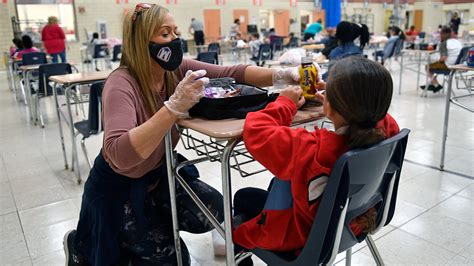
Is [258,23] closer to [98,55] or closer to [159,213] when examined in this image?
[98,55]

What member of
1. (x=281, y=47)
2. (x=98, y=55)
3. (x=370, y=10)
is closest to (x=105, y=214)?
(x=98, y=55)

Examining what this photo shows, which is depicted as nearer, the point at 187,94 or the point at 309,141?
the point at 309,141

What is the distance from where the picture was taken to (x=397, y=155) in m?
1.06

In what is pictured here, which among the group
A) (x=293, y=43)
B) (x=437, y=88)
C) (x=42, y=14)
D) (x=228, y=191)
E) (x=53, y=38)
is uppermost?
(x=42, y=14)

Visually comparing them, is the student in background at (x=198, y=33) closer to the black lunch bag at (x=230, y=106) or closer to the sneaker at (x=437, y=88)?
the sneaker at (x=437, y=88)

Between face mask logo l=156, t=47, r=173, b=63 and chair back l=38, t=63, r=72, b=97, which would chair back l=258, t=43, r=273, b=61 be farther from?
face mask logo l=156, t=47, r=173, b=63

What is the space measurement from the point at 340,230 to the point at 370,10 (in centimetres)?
2037

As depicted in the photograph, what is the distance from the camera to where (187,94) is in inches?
46.3

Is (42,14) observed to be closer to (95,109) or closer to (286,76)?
(95,109)

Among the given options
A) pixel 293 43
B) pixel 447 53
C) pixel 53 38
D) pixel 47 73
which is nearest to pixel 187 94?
pixel 47 73

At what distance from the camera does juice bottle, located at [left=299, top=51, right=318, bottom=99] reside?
1.34 m

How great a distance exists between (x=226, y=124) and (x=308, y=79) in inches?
14.5

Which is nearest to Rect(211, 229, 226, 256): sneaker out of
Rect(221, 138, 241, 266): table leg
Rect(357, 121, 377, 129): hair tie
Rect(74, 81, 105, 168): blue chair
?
Rect(221, 138, 241, 266): table leg

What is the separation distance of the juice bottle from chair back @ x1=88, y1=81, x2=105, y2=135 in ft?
5.34
